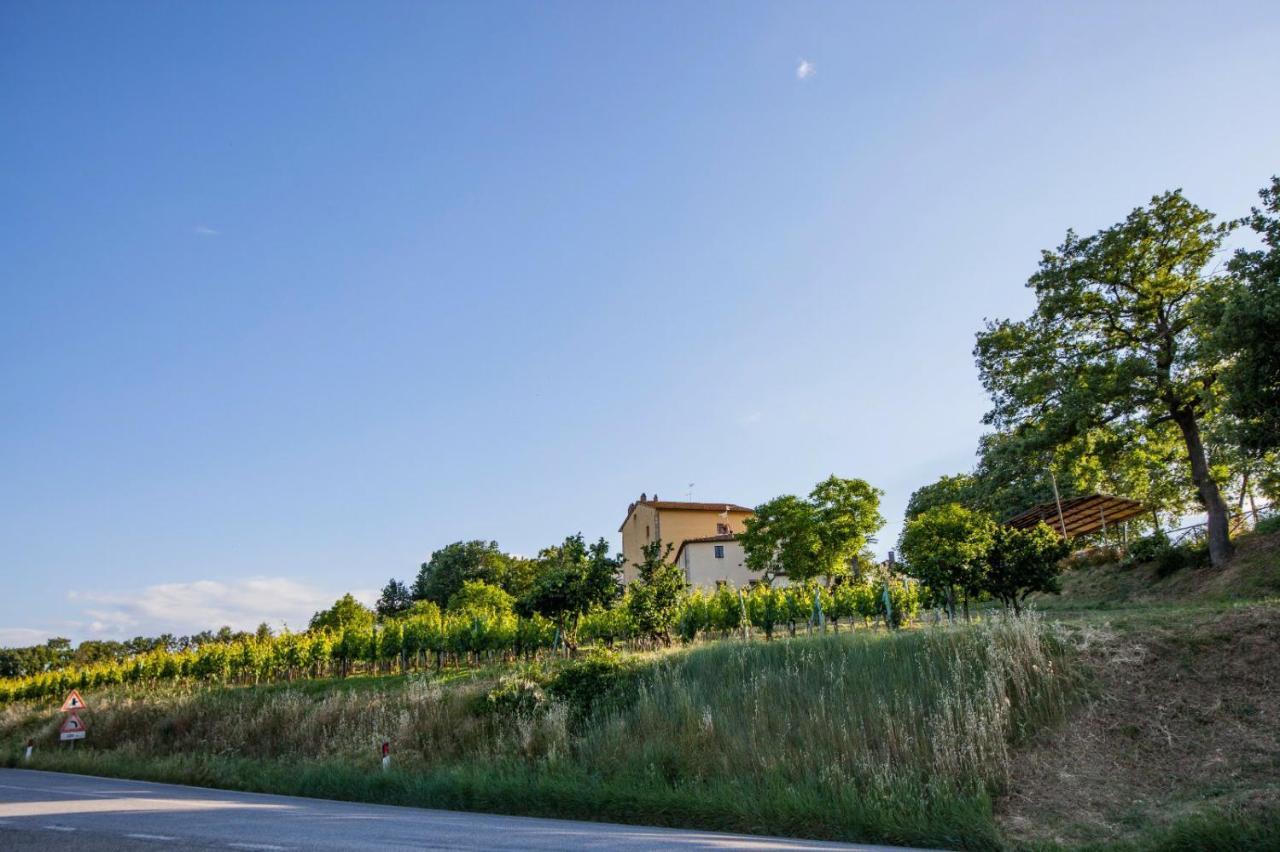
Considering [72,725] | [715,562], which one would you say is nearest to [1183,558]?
[72,725]

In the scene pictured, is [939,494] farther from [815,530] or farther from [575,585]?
[575,585]

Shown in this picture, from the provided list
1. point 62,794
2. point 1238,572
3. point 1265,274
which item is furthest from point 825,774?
point 1238,572

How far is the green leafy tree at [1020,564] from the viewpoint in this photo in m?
17.5

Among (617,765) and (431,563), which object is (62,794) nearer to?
(617,765)

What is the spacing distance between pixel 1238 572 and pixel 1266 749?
16392 mm

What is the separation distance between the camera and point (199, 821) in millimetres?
8844

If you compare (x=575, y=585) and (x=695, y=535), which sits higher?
(x=695, y=535)

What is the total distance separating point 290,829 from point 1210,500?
87.5 ft

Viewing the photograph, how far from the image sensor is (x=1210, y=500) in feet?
73.5

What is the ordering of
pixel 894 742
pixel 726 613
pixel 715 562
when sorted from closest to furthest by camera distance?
pixel 894 742 → pixel 726 613 → pixel 715 562

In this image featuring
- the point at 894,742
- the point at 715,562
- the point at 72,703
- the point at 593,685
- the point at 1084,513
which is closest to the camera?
the point at 894,742

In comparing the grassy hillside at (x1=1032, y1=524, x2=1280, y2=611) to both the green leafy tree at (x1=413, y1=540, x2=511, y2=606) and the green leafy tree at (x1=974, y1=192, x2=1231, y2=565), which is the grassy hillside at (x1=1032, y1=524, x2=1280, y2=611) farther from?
the green leafy tree at (x1=413, y1=540, x2=511, y2=606)

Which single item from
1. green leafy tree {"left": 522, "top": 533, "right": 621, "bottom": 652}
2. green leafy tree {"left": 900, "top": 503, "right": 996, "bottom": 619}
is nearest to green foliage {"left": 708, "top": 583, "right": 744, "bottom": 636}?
green leafy tree {"left": 522, "top": 533, "right": 621, "bottom": 652}

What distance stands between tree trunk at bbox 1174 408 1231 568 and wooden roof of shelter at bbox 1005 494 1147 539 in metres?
7.90
